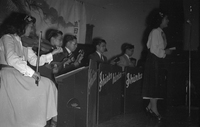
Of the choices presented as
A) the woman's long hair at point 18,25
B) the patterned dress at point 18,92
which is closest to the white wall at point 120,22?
the woman's long hair at point 18,25

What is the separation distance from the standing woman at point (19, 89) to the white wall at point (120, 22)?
3706mm

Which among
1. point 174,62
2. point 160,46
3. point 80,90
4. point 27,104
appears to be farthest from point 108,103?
point 174,62

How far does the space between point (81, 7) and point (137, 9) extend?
1726 mm

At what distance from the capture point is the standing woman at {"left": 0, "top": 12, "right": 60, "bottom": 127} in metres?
2.01

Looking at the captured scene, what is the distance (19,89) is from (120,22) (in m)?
4.57

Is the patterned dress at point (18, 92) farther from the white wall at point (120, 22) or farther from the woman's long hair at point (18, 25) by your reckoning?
the white wall at point (120, 22)

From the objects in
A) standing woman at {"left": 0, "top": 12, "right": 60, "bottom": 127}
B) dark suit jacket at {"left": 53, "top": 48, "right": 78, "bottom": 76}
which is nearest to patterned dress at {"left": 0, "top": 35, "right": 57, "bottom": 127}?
standing woman at {"left": 0, "top": 12, "right": 60, "bottom": 127}

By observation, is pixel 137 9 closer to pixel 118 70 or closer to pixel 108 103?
pixel 118 70

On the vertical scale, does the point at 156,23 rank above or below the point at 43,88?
above

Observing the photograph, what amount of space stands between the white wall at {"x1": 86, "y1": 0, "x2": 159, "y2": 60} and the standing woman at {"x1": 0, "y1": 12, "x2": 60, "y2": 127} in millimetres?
3706

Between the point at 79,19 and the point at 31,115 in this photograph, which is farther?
the point at 79,19

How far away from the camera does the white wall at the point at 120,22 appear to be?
596 centimetres

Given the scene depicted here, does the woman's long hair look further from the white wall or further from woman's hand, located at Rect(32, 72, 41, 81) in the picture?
the white wall

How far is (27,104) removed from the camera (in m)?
2.10
